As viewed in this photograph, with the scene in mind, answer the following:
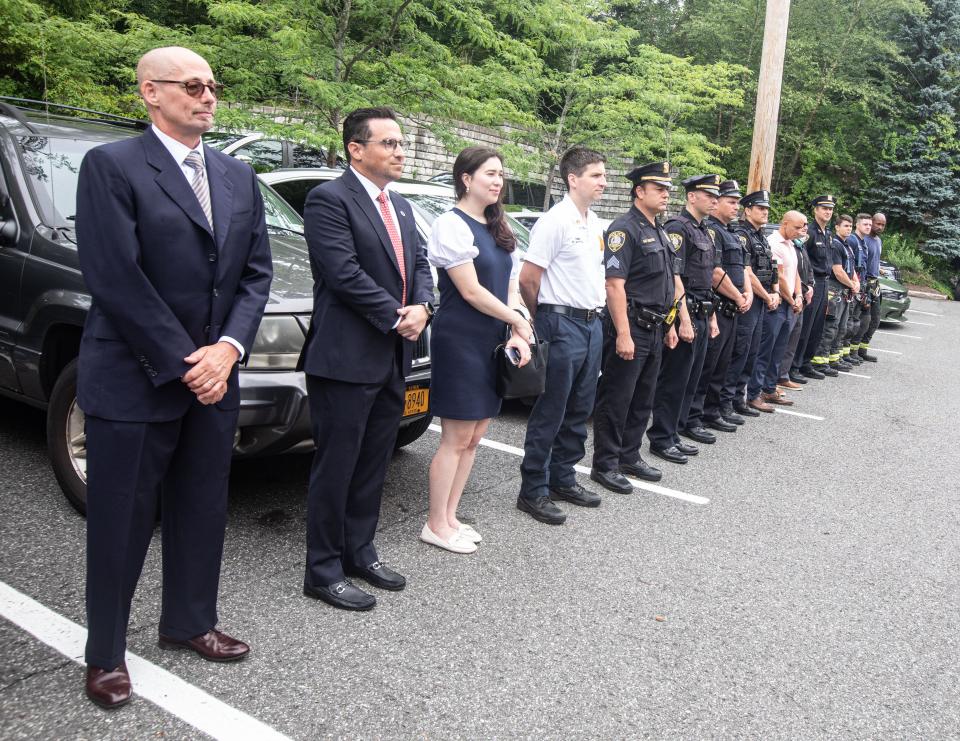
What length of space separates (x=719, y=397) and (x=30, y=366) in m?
5.25

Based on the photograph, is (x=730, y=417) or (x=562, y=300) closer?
(x=562, y=300)

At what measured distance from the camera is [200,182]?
2641mm

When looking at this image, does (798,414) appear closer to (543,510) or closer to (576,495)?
(576,495)

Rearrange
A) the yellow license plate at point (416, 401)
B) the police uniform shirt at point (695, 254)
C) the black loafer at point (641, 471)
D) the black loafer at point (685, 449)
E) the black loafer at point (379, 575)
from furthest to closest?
1. the black loafer at point (685, 449)
2. the police uniform shirt at point (695, 254)
3. the black loafer at point (641, 471)
4. the yellow license plate at point (416, 401)
5. the black loafer at point (379, 575)

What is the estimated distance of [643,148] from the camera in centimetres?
1741

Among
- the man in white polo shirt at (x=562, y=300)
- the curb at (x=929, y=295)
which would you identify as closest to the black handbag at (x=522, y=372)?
the man in white polo shirt at (x=562, y=300)

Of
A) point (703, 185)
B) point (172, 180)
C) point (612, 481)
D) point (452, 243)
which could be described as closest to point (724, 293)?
point (703, 185)

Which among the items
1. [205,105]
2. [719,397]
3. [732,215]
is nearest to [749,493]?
[719,397]

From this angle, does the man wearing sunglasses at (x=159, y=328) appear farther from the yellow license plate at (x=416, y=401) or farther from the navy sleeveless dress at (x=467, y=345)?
the yellow license plate at (x=416, y=401)

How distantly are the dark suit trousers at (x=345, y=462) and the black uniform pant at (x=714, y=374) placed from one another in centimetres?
376

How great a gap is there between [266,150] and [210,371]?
23.0ft

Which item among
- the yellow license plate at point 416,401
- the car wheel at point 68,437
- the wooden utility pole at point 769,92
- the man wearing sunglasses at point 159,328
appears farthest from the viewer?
the wooden utility pole at point 769,92

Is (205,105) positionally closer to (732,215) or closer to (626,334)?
(626,334)

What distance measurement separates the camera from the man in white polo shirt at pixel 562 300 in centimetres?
452
